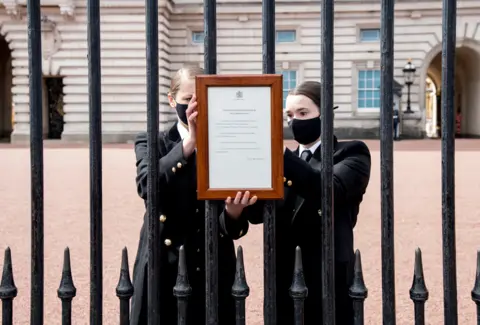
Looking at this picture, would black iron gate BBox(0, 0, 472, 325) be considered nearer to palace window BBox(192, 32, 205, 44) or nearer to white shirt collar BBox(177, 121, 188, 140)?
white shirt collar BBox(177, 121, 188, 140)

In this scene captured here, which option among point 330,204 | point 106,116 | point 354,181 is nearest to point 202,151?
point 330,204

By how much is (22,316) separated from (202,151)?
8.53 ft

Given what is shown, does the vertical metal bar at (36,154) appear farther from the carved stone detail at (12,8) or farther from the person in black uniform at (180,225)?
the carved stone detail at (12,8)

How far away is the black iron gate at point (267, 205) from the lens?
6.37 ft

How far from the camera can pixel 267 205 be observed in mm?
1932

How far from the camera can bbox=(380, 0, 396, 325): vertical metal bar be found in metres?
1.95

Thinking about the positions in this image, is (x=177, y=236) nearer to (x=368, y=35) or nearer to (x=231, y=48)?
(x=231, y=48)

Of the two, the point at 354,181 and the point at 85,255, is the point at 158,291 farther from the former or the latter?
the point at 85,255

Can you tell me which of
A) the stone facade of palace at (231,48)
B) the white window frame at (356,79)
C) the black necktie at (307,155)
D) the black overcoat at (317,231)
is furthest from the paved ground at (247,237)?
the white window frame at (356,79)

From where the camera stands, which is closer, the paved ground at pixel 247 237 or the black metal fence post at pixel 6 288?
the black metal fence post at pixel 6 288

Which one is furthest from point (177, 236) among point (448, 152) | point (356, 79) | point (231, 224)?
point (356, 79)

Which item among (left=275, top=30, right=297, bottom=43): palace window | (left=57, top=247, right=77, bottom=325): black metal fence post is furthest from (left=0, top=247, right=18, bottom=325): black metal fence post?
(left=275, top=30, right=297, bottom=43): palace window

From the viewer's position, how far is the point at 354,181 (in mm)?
2385

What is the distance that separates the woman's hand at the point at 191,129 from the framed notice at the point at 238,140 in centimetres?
5
